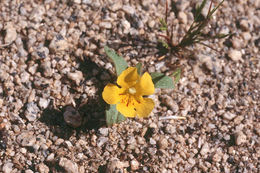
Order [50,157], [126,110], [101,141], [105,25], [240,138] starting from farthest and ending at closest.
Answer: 1. [105,25]
2. [240,138]
3. [101,141]
4. [50,157]
5. [126,110]

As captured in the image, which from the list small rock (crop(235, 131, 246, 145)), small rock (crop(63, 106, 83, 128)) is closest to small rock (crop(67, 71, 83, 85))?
small rock (crop(63, 106, 83, 128))

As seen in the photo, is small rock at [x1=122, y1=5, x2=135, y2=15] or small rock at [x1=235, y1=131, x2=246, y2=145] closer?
small rock at [x1=235, y1=131, x2=246, y2=145]

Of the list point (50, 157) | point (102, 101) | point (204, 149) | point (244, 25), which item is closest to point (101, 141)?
point (102, 101)

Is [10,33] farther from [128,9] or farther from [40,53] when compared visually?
[128,9]

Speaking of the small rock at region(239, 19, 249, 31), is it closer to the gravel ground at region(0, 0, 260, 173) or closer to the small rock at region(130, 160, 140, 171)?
the gravel ground at region(0, 0, 260, 173)

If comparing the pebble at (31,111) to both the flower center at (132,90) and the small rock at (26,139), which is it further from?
the flower center at (132,90)

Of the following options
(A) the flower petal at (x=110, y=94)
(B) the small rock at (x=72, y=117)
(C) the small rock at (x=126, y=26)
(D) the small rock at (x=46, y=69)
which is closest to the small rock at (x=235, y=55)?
(C) the small rock at (x=126, y=26)

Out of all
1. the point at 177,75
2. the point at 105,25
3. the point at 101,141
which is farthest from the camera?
the point at 105,25
